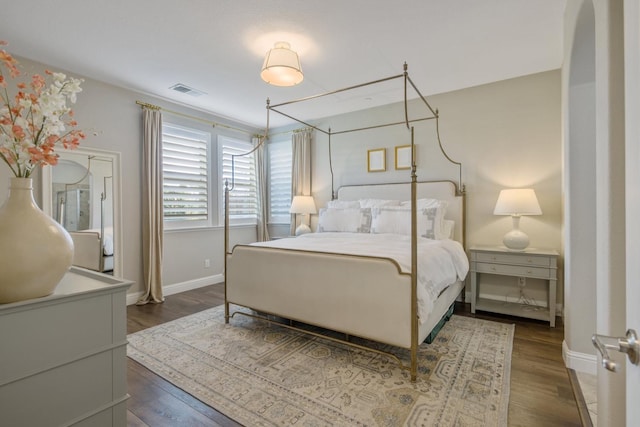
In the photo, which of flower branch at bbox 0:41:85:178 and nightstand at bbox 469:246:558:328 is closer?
flower branch at bbox 0:41:85:178

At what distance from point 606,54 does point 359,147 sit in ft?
12.0

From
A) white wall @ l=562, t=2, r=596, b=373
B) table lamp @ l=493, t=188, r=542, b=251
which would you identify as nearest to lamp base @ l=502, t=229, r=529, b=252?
table lamp @ l=493, t=188, r=542, b=251

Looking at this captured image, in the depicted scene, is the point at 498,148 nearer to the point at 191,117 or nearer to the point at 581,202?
the point at 581,202

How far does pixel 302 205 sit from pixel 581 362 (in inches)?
139

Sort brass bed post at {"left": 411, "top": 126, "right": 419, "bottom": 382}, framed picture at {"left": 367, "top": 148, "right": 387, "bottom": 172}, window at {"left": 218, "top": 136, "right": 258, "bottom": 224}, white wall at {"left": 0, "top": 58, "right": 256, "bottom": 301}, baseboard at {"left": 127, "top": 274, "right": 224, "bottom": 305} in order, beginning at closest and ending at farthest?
brass bed post at {"left": 411, "top": 126, "right": 419, "bottom": 382}
white wall at {"left": 0, "top": 58, "right": 256, "bottom": 301}
baseboard at {"left": 127, "top": 274, "right": 224, "bottom": 305}
framed picture at {"left": 367, "top": 148, "right": 387, "bottom": 172}
window at {"left": 218, "top": 136, "right": 258, "bottom": 224}

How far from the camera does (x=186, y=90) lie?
370 cm

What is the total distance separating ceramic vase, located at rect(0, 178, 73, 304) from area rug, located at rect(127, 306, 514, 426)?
124cm

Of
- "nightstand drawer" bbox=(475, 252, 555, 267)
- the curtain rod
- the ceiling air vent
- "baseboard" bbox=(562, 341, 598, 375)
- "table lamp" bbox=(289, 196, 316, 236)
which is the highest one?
the ceiling air vent

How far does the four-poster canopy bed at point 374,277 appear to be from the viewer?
2016 millimetres

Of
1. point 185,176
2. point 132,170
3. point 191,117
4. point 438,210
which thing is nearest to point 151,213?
point 132,170

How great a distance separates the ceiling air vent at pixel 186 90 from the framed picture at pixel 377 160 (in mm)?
2412

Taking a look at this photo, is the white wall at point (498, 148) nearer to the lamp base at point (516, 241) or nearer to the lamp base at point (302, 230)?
the lamp base at point (516, 241)

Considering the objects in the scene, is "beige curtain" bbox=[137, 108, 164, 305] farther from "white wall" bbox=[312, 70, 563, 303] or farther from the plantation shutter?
"white wall" bbox=[312, 70, 563, 303]

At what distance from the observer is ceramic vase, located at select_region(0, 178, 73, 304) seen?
91 cm
